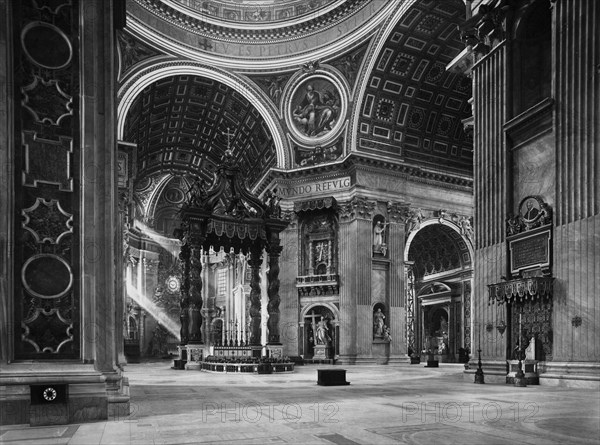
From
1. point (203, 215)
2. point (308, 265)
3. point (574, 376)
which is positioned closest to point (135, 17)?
point (203, 215)

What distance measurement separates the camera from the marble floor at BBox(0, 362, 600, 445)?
6285mm

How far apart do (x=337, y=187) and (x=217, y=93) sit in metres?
8.86

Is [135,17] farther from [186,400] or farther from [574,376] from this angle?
[574,376]

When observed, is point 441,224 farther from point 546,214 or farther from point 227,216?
point 546,214

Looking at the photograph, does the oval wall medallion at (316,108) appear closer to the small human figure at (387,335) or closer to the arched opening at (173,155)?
the arched opening at (173,155)

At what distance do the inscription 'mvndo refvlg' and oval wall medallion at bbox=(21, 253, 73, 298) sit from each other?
32.6ft

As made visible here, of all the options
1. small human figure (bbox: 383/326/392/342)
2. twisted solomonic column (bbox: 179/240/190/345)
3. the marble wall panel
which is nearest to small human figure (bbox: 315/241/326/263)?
small human figure (bbox: 383/326/392/342)

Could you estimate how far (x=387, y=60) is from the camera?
28.0m

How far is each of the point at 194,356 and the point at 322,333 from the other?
731 cm

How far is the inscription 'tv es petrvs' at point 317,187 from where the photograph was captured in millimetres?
28703

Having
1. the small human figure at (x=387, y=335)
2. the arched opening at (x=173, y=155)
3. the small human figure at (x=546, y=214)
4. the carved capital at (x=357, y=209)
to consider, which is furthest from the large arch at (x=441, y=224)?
the small human figure at (x=546, y=214)

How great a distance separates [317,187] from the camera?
96.8 ft

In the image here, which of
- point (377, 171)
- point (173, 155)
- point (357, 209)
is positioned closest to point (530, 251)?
point (357, 209)

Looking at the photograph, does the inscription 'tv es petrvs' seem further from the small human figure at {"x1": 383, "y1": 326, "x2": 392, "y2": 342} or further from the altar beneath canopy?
the small human figure at {"x1": 383, "y1": 326, "x2": 392, "y2": 342}
